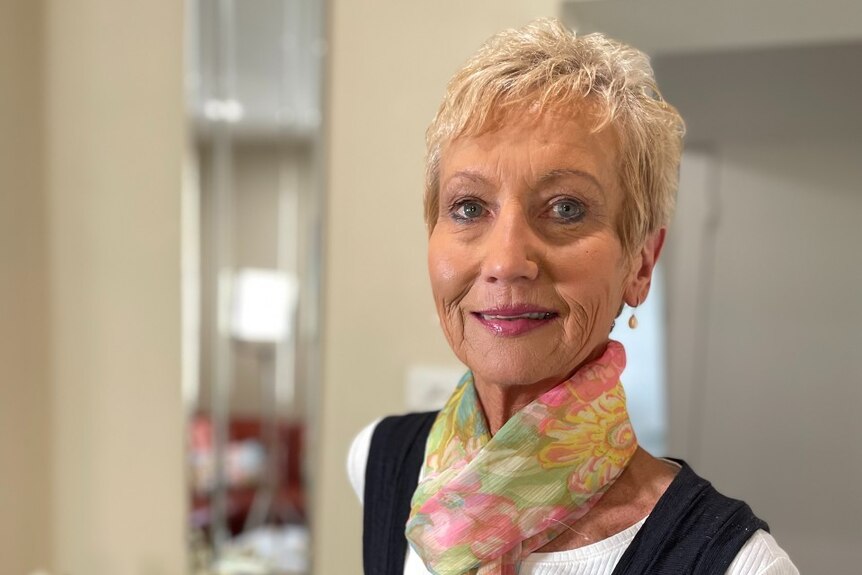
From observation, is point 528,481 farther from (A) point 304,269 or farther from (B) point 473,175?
(A) point 304,269

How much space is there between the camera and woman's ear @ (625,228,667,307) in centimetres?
74

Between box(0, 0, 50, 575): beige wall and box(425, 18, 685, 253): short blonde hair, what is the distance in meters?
1.10

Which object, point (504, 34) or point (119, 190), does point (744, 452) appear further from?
point (119, 190)

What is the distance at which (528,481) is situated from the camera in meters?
0.70

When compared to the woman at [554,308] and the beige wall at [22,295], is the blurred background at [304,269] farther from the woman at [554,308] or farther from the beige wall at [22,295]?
the woman at [554,308]

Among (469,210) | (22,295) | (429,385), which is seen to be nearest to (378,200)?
(429,385)

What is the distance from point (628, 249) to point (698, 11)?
529 mm

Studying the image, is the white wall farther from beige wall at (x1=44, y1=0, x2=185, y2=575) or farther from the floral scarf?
beige wall at (x1=44, y1=0, x2=185, y2=575)

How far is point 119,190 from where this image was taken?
143 centimetres

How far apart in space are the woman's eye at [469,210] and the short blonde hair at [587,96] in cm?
6

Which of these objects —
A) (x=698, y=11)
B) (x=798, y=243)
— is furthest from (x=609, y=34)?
(x=798, y=243)

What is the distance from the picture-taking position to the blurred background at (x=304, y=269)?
1.07m

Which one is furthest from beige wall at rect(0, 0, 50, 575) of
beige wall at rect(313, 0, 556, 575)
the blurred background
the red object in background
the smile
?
the smile

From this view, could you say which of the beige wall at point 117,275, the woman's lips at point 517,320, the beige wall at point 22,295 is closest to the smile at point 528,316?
the woman's lips at point 517,320
